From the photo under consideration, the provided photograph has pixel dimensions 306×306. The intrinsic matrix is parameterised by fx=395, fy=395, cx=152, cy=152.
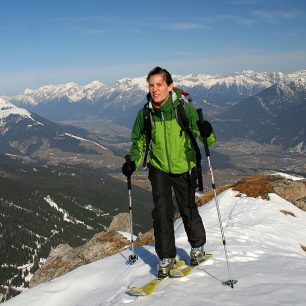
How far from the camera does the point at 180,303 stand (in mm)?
8609

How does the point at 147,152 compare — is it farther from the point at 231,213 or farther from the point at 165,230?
the point at 231,213

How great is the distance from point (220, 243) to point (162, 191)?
15.4 ft

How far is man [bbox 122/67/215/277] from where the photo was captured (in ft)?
32.6

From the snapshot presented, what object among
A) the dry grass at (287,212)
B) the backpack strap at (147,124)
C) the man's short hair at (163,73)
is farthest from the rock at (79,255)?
the man's short hair at (163,73)

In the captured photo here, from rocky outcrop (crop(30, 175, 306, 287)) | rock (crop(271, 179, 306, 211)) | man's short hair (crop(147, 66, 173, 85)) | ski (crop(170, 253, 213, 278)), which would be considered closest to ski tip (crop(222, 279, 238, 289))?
ski (crop(170, 253, 213, 278))

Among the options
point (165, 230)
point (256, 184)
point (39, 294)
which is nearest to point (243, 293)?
point (165, 230)

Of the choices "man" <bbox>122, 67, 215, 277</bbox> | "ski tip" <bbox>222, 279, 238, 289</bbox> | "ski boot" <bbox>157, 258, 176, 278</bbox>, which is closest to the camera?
"ski tip" <bbox>222, 279, 238, 289</bbox>

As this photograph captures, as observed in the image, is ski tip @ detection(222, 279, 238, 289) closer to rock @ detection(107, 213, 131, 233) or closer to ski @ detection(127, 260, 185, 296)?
ski @ detection(127, 260, 185, 296)

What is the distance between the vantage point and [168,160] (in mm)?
10289

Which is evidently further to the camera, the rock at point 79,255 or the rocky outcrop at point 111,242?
the rocky outcrop at point 111,242

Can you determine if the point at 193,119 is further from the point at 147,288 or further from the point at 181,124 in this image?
the point at 147,288

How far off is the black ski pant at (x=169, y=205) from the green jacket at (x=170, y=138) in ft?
0.87

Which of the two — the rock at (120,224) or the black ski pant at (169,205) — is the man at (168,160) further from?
the rock at (120,224)

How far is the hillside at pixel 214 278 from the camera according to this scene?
28.5ft
